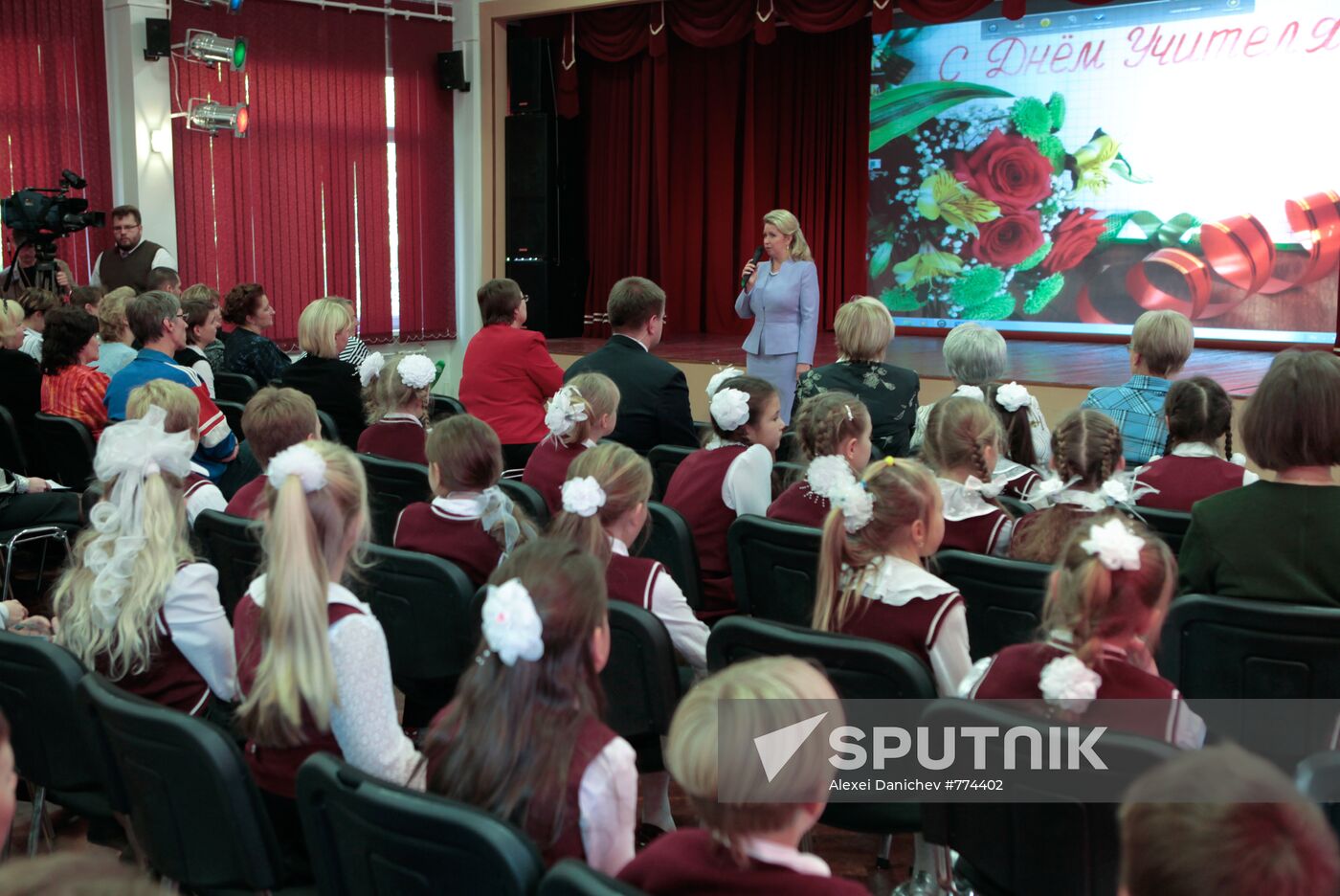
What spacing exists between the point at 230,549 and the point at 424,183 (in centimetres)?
795

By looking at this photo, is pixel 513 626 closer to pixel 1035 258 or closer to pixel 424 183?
pixel 1035 258

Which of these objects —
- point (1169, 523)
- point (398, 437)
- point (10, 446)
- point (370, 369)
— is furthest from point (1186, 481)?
point (10, 446)

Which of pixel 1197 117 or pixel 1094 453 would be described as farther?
pixel 1197 117

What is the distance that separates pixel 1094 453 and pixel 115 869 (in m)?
2.37

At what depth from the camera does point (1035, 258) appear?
930 centimetres

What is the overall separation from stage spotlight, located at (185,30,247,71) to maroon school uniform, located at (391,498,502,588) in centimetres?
641

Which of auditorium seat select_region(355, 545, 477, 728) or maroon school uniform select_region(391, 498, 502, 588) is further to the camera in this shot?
maroon school uniform select_region(391, 498, 502, 588)

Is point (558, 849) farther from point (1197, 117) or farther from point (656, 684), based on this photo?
point (1197, 117)

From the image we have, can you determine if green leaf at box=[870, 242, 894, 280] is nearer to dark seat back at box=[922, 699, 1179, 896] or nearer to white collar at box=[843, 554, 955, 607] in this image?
white collar at box=[843, 554, 955, 607]

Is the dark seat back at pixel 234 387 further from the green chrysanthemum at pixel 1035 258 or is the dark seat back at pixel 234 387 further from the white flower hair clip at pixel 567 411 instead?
the green chrysanthemum at pixel 1035 258

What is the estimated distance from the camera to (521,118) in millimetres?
10172

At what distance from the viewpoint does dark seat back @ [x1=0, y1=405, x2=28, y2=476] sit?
187 inches

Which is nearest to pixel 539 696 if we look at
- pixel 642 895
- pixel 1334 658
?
pixel 642 895

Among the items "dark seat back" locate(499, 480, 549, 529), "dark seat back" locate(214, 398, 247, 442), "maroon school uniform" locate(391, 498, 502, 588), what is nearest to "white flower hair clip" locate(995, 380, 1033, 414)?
"dark seat back" locate(499, 480, 549, 529)
